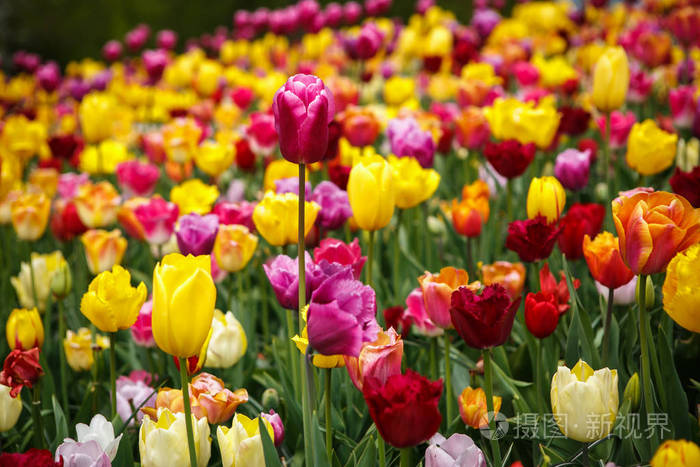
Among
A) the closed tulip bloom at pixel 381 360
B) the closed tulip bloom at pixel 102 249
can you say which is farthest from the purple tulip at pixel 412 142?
the closed tulip bloom at pixel 381 360

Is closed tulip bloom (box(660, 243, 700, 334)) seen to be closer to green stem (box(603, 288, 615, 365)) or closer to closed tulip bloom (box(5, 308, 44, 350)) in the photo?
green stem (box(603, 288, 615, 365))

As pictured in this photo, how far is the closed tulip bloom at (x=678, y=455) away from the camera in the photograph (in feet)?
2.88

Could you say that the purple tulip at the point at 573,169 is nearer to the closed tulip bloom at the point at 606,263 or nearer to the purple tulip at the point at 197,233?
the closed tulip bloom at the point at 606,263

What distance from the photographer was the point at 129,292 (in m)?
1.40

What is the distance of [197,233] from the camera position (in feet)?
5.30

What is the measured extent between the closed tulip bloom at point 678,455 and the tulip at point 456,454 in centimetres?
26

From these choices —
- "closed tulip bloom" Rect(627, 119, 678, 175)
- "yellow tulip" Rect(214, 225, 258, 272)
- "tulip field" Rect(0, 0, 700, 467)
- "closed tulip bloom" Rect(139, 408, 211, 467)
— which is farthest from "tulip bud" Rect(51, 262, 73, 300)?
"closed tulip bloom" Rect(627, 119, 678, 175)

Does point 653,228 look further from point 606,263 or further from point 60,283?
point 60,283

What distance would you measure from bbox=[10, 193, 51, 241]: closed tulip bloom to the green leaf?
149cm

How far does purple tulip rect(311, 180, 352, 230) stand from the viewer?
1789mm

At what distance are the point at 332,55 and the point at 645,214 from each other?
4.75 meters

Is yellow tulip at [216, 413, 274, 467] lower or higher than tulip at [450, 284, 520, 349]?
lower

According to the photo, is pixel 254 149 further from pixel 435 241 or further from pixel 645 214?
pixel 645 214

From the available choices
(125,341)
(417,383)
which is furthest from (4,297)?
(417,383)
